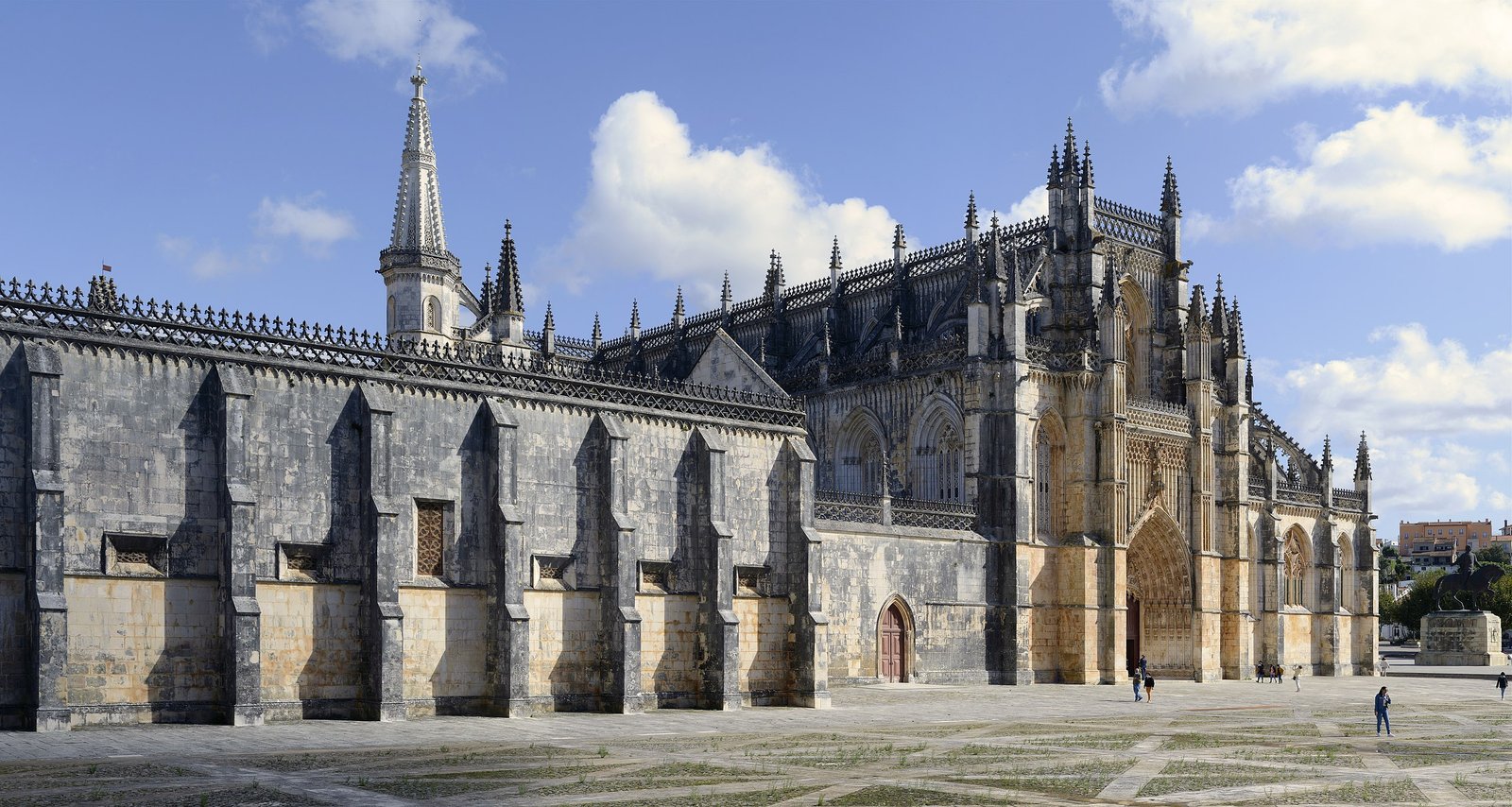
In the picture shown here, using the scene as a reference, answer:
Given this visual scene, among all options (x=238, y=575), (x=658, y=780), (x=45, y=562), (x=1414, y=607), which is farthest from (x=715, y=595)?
(x=1414, y=607)

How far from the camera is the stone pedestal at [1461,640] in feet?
254

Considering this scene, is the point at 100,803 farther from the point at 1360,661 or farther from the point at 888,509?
the point at 1360,661

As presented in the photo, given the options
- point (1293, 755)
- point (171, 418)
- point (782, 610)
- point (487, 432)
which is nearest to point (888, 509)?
point (782, 610)

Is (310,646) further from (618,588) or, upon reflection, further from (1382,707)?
(1382,707)

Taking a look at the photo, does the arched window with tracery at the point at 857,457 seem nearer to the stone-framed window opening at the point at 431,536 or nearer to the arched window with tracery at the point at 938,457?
the arched window with tracery at the point at 938,457

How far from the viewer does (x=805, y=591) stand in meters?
39.5

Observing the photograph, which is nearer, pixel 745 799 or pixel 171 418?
pixel 745 799

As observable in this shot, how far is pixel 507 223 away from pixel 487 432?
2698 cm

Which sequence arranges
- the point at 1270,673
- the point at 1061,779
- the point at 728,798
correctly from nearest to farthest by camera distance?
the point at 728,798
the point at 1061,779
the point at 1270,673

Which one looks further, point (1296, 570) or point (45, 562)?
point (1296, 570)

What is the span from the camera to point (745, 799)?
19.7m

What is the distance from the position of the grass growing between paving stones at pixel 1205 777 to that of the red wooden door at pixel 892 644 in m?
20.7

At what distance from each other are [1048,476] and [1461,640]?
37.4 meters

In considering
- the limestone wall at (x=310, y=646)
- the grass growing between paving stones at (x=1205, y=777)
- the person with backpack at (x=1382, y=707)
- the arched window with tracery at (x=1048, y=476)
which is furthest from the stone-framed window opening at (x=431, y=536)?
the arched window with tracery at (x=1048, y=476)
